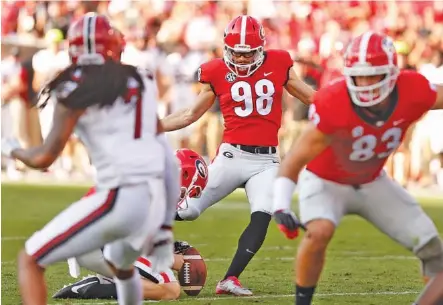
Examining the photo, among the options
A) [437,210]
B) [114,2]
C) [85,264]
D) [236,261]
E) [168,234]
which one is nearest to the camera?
[168,234]

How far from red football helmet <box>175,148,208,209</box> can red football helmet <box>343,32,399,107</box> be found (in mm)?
2083

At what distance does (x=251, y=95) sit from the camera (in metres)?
7.89

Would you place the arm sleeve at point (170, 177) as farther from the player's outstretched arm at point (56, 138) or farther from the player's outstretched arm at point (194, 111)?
the player's outstretched arm at point (194, 111)

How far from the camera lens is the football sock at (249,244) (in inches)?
292

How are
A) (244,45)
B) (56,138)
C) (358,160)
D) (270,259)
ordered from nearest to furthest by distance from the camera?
(56,138), (358,160), (244,45), (270,259)

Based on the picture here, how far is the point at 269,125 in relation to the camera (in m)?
7.89

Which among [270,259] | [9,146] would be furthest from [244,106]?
[9,146]

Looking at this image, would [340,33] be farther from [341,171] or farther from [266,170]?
[341,171]

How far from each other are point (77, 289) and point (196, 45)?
10.6 m

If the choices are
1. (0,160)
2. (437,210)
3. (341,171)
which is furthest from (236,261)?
(0,160)

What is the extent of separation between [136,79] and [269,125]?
2.72 m

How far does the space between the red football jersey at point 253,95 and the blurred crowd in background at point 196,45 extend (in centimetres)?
743

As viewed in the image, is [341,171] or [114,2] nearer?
[341,171]

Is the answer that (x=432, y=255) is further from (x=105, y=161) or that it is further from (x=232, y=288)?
(x=232, y=288)
